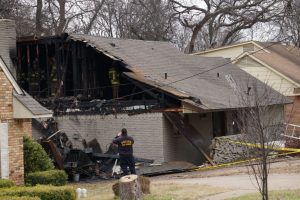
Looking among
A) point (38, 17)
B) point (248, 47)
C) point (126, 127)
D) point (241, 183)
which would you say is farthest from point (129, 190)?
point (38, 17)

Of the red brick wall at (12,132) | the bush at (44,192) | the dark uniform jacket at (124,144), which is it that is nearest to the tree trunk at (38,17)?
the dark uniform jacket at (124,144)

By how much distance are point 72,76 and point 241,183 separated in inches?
503

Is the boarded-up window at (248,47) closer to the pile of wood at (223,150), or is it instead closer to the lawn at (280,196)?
the pile of wood at (223,150)

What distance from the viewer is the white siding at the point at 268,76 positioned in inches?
1448

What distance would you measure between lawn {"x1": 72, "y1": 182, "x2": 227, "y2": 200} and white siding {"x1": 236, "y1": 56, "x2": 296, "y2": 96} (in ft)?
63.4

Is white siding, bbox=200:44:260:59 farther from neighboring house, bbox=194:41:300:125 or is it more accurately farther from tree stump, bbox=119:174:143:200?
tree stump, bbox=119:174:143:200

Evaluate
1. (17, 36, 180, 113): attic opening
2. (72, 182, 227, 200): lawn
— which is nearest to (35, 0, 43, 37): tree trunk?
(17, 36, 180, 113): attic opening

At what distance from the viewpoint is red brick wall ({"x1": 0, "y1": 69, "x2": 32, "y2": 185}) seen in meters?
15.8

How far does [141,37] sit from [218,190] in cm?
3385

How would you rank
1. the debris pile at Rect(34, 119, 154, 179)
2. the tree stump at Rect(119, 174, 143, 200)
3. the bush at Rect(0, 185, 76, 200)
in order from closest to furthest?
the bush at Rect(0, 185, 76, 200), the tree stump at Rect(119, 174, 143, 200), the debris pile at Rect(34, 119, 154, 179)

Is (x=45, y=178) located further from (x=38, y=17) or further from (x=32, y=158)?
(x=38, y=17)

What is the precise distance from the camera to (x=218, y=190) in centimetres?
1588

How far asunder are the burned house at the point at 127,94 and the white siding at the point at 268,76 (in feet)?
20.9

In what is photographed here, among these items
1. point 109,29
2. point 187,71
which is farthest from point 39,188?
point 109,29
